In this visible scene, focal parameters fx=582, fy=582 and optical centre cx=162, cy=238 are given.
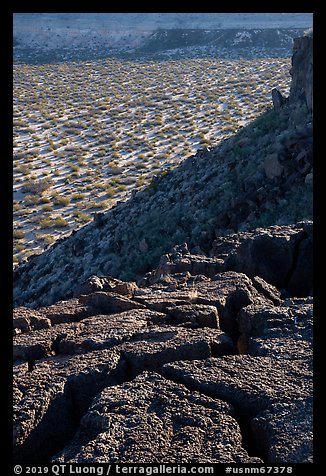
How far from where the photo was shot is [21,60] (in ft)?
220

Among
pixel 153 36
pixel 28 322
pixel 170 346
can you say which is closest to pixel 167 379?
pixel 170 346

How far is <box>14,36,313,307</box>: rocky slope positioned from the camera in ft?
47.1

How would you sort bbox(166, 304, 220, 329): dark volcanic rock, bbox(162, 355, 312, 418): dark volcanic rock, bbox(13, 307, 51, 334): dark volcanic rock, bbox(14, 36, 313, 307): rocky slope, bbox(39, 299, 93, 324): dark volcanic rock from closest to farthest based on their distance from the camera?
bbox(162, 355, 312, 418): dark volcanic rock → bbox(166, 304, 220, 329): dark volcanic rock → bbox(13, 307, 51, 334): dark volcanic rock → bbox(39, 299, 93, 324): dark volcanic rock → bbox(14, 36, 313, 307): rocky slope

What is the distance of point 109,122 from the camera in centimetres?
4103

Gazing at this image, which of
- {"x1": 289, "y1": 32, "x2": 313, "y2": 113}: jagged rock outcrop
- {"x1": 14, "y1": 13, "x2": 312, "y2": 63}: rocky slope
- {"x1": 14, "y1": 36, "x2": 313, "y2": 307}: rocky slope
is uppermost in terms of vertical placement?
{"x1": 14, "y1": 13, "x2": 312, "y2": 63}: rocky slope

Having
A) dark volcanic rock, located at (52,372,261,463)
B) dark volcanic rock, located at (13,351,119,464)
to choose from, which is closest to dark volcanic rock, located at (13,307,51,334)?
dark volcanic rock, located at (13,351,119,464)

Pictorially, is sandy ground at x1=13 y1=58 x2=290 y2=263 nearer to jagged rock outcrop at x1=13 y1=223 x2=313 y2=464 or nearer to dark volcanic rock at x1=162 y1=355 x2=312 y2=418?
jagged rock outcrop at x1=13 y1=223 x2=313 y2=464

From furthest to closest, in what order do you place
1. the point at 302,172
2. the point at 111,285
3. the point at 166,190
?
the point at 166,190, the point at 302,172, the point at 111,285

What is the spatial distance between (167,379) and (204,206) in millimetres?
10856

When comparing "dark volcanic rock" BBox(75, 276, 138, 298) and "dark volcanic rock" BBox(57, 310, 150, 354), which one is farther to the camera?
Result: "dark volcanic rock" BBox(75, 276, 138, 298)

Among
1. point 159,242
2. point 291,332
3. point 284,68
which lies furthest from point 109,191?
point 284,68

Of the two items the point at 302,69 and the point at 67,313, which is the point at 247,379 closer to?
the point at 67,313
